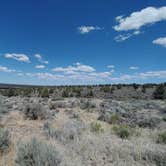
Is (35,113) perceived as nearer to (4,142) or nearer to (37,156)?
(4,142)

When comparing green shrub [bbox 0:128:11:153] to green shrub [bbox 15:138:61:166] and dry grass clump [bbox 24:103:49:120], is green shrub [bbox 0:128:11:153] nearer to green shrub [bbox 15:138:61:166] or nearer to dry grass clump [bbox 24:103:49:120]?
green shrub [bbox 15:138:61:166]

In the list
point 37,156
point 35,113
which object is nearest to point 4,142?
point 37,156

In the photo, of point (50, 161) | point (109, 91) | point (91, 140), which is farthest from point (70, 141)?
point (109, 91)

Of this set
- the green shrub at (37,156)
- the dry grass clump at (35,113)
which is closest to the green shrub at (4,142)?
the green shrub at (37,156)

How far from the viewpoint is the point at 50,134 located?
732 cm

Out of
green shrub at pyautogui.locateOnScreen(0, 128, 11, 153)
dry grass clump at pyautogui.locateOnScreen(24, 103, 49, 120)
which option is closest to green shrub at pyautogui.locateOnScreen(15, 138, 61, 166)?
green shrub at pyautogui.locateOnScreen(0, 128, 11, 153)

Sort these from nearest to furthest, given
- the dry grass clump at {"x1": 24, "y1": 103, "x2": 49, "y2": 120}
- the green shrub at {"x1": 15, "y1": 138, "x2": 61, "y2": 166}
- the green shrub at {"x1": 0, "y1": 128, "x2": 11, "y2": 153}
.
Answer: the green shrub at {"x1": 15, "y1": 138, "x2": 61, "y2": 166} < the green shrub at {"x1": 0, "y1": 128, "x2": 11, "y2": 153} < the dry grass clump at {"x1": 24, "y1": 103, "x2": 49, "y2": 120}

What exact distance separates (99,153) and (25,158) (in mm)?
2043

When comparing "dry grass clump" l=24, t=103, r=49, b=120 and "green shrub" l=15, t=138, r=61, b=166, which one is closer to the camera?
"green shrub" l=15, t=138, r=61, b=166

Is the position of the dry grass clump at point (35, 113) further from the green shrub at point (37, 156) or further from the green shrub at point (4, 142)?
the green shrub at point (37, 156)

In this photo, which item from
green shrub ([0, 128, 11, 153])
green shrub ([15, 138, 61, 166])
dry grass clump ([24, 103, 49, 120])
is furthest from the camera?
dry grass clump ([24, 103, 49, 120])

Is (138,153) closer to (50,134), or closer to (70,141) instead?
(70,141)

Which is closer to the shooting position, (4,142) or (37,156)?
(37,156)

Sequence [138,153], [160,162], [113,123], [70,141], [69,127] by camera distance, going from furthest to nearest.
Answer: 1. [113,123]
2. [69,127]
3. [70,141]
4. [138,153]
5. [160,162]
